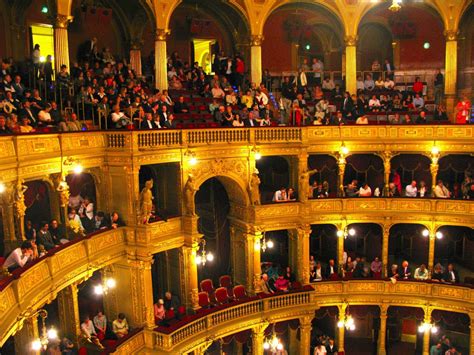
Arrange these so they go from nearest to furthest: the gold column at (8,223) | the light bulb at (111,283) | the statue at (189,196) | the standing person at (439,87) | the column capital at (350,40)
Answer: the gold column at (8,223), the light bulb at (111,283), the statue at (189,196), the column capital at (350,40), the standing person at (439,87)

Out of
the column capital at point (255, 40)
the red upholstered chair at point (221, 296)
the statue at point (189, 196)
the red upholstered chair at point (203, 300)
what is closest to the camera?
the statue at point (189, 196)

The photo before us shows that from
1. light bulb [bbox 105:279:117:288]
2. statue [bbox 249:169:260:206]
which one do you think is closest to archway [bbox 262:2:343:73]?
statue [bbox 249:169:260:206]

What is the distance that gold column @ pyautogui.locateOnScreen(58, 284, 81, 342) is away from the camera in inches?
673

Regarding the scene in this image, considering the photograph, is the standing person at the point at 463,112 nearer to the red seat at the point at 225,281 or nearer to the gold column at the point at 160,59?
the red seat at the point at 225,281

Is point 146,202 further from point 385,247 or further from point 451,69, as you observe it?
point 451,69

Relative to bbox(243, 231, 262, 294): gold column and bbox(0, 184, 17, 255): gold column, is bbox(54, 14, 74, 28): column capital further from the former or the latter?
bbox(243, 231, 262, 294): gold column

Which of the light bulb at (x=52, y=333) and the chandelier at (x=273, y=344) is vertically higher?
the light bulb at (x=52, y=333)

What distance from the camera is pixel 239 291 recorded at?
22.6 meters

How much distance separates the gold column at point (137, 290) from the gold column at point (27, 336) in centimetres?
420

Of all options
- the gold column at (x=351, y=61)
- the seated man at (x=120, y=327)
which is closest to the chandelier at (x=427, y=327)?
the gold column at (x=351, y=61)

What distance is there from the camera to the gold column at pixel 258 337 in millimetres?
22547

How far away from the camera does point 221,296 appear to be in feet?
72.9

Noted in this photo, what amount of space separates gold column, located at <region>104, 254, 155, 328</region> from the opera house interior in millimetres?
59

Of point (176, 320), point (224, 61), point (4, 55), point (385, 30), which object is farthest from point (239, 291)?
point (385, 30)
